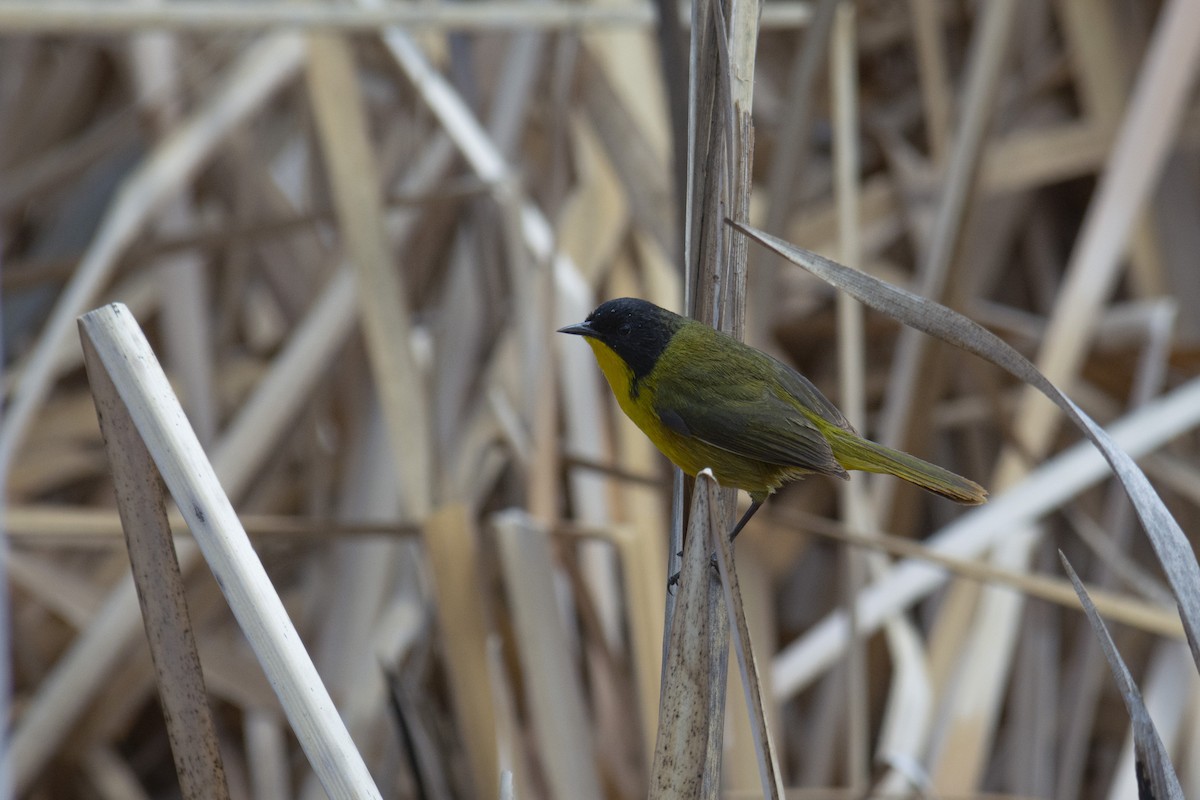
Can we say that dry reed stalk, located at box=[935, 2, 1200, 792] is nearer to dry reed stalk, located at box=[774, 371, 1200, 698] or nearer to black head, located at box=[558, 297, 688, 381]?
dry reed stalk, located at box=[774, 371, 1200, 698]

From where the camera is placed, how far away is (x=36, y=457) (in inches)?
114

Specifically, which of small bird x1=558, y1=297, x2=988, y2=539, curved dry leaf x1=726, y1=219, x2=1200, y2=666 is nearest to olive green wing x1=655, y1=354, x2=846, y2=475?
small bird x1=558, y1=297, x2=988, y2=539

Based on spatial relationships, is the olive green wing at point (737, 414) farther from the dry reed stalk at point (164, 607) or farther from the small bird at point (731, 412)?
the dry reed stalk at point (164, 607)

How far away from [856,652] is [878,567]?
17.5 inches

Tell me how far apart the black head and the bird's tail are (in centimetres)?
27

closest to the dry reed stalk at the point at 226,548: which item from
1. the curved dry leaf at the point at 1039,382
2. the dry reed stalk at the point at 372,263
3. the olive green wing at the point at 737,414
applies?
the curved dry leaf at the point at 1039,382

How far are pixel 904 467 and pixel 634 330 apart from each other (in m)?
0.46

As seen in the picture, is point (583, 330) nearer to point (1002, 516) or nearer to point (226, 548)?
point (226, 548)

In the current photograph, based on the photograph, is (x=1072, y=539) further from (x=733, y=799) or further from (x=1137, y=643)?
(x=733, y=799)

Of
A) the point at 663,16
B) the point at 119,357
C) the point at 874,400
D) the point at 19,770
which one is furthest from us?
the point at 874,400

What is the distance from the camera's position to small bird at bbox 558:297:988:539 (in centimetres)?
154

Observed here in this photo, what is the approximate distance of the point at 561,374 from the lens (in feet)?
8.02

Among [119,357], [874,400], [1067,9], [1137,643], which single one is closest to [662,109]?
[874,400]

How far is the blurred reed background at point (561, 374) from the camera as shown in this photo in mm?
2021
